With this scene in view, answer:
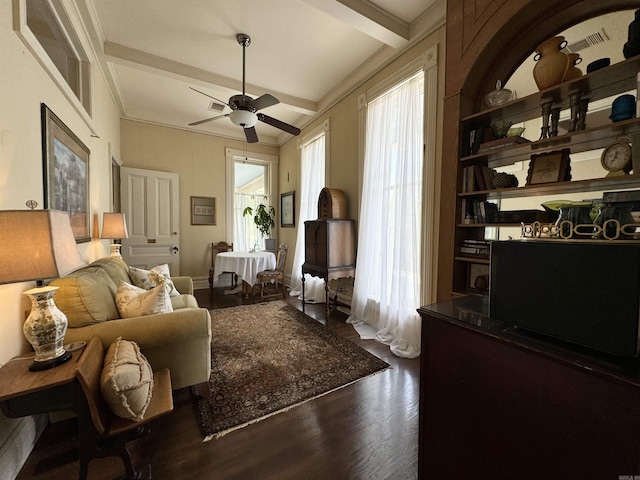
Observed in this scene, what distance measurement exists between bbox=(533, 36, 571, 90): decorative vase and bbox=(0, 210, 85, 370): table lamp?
2.73 meters

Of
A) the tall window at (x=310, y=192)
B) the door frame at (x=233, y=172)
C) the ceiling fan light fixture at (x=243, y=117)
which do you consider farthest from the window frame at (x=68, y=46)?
the tall window at (x=310, y=192)

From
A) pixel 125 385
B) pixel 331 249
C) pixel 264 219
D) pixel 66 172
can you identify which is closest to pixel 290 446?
pixel 125 385

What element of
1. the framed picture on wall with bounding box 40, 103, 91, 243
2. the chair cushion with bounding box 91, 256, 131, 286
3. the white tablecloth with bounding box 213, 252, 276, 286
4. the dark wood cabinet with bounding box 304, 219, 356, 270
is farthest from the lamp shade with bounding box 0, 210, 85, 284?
the white tablecloth with bounding box 213, 252, 276, 286

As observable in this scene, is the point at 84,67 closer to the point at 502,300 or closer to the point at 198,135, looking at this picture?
the point at 198,135

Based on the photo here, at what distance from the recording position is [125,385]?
48.2 inches

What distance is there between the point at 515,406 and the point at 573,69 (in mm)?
1997

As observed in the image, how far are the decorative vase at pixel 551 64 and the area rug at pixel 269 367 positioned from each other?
7.91ft

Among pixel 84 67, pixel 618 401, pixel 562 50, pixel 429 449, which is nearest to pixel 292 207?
pixel 84 67

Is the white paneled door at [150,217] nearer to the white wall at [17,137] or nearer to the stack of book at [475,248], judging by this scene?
the white wall at [17,137]

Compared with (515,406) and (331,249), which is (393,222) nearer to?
(331,249)

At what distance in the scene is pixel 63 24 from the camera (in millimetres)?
2170

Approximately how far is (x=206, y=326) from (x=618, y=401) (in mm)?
1926

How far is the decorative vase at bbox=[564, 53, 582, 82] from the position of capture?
5.29 feet

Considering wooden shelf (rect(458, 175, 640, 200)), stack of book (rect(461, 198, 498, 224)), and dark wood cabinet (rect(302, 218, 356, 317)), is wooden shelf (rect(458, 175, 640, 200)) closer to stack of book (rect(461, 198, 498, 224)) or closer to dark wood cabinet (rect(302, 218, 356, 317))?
stack of book (rect(461, 198, 498, 224))
